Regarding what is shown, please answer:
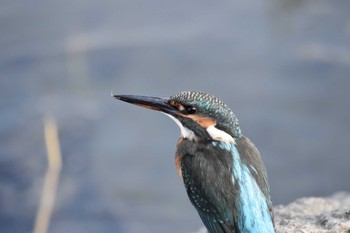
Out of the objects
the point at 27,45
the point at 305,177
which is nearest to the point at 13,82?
the point at 27,45

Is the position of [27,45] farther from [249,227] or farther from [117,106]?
[249,227]

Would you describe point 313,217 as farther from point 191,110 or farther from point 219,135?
point 191,110

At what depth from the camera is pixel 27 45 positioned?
343 inches

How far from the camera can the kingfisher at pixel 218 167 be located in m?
4.43

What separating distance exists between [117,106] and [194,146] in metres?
3.50

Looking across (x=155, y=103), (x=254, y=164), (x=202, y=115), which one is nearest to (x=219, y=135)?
(x=202, y=115)

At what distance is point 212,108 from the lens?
180 inches

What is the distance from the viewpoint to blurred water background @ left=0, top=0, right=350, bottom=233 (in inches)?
289

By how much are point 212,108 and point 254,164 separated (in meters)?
0.38

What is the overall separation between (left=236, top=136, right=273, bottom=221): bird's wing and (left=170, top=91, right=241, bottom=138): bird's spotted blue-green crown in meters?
0.09

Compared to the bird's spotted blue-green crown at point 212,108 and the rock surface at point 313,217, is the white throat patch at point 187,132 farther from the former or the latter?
the rock surface at point 313,217

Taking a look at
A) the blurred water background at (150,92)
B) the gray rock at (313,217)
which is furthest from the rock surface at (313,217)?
the blurred water background at (150,92)

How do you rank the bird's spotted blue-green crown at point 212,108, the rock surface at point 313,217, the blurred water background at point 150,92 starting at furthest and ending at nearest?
the blurred water background at point 150,92, the rock surface at point 313,217, the bird's spotted blue-green crown at point 212,108

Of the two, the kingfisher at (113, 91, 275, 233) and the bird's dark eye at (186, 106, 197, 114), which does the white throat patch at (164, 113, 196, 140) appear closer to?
the kingfisher at (113, 91, 275, 233)
